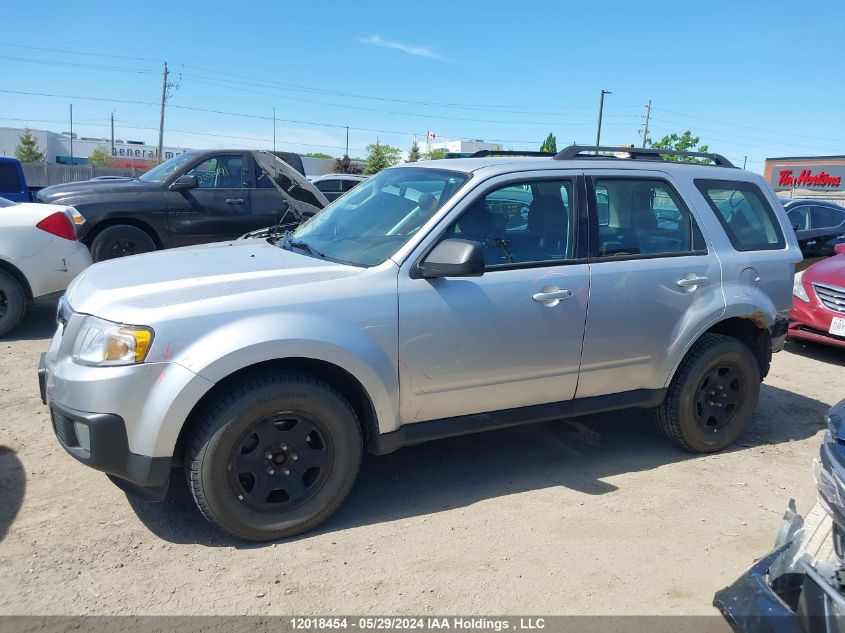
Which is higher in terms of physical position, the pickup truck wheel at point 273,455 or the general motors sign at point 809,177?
the general motors sign at point 809,177

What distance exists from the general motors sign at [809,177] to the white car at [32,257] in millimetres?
50381

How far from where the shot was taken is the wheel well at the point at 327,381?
10.3 ft

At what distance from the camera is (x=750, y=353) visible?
460cm

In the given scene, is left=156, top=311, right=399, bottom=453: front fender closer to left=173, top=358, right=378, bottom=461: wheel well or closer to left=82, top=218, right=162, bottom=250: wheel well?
→ left=173, top=358, right=378, bottom=461: wheel well

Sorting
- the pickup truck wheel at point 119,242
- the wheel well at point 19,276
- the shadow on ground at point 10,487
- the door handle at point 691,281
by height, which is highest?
the door handle at point 691,281

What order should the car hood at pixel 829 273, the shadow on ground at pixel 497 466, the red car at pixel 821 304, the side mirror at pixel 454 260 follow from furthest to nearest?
1. the car hood at pixel 829 273
2. the red car at pixel 821 304
3. the shadow on ground at pixel 497 466
4. the side mirror at pixel 454 260

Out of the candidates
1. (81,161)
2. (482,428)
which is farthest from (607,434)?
(81,161)

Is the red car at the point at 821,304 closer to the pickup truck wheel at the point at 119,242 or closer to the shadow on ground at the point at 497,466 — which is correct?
the shadow on ground at the point at 497,466

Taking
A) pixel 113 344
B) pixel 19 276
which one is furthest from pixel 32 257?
pixel 113 344

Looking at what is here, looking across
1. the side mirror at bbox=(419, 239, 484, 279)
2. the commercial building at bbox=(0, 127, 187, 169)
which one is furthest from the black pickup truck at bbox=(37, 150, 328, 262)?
the commercial building at bbox=(0, 127, 187, 169)

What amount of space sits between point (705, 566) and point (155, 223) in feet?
24.8

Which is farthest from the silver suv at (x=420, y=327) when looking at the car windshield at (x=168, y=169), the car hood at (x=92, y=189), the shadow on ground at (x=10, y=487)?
the car windshield at (x=168, y=169)

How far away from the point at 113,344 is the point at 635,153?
138 inches

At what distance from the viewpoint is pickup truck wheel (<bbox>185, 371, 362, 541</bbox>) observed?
309cm
